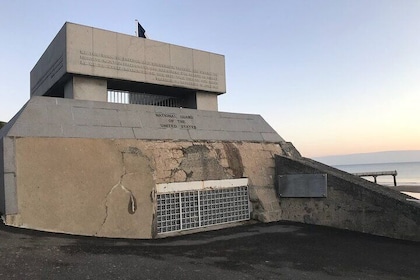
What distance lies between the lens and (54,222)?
21.5 feet

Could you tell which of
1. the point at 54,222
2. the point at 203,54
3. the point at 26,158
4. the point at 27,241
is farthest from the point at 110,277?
the point at 203,54

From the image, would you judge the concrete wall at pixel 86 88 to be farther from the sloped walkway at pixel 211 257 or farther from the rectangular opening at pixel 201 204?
the sloped walkway at pixel 211 257

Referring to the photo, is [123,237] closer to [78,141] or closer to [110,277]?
[78,141]

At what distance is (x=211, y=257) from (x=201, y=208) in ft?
9.98

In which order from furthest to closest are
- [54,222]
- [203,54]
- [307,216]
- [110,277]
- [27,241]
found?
[203,54]
[307,216]
[54,222]
[27,241]
[110,277]

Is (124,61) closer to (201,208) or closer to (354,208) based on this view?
(201,208)

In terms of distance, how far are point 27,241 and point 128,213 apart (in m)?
2.32

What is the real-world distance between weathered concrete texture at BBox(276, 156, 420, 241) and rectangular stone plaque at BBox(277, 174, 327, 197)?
0.41 feet

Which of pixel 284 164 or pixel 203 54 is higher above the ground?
pixel 203 54

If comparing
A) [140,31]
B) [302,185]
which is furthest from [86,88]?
[302,185]

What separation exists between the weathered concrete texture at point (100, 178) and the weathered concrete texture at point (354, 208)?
3.73ft

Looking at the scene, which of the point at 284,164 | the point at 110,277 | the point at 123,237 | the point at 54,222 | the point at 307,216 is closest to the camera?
the point at 110,277

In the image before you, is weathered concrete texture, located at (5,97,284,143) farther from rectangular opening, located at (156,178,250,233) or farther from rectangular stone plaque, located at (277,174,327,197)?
rectangular stone plaque, located at (277,174,327,197)

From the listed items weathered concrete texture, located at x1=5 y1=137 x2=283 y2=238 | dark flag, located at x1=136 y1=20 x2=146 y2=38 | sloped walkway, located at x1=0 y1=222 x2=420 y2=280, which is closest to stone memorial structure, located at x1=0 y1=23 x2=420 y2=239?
weathered concrete texture, located at x1=5 y1=137 x2=283 y2=238
